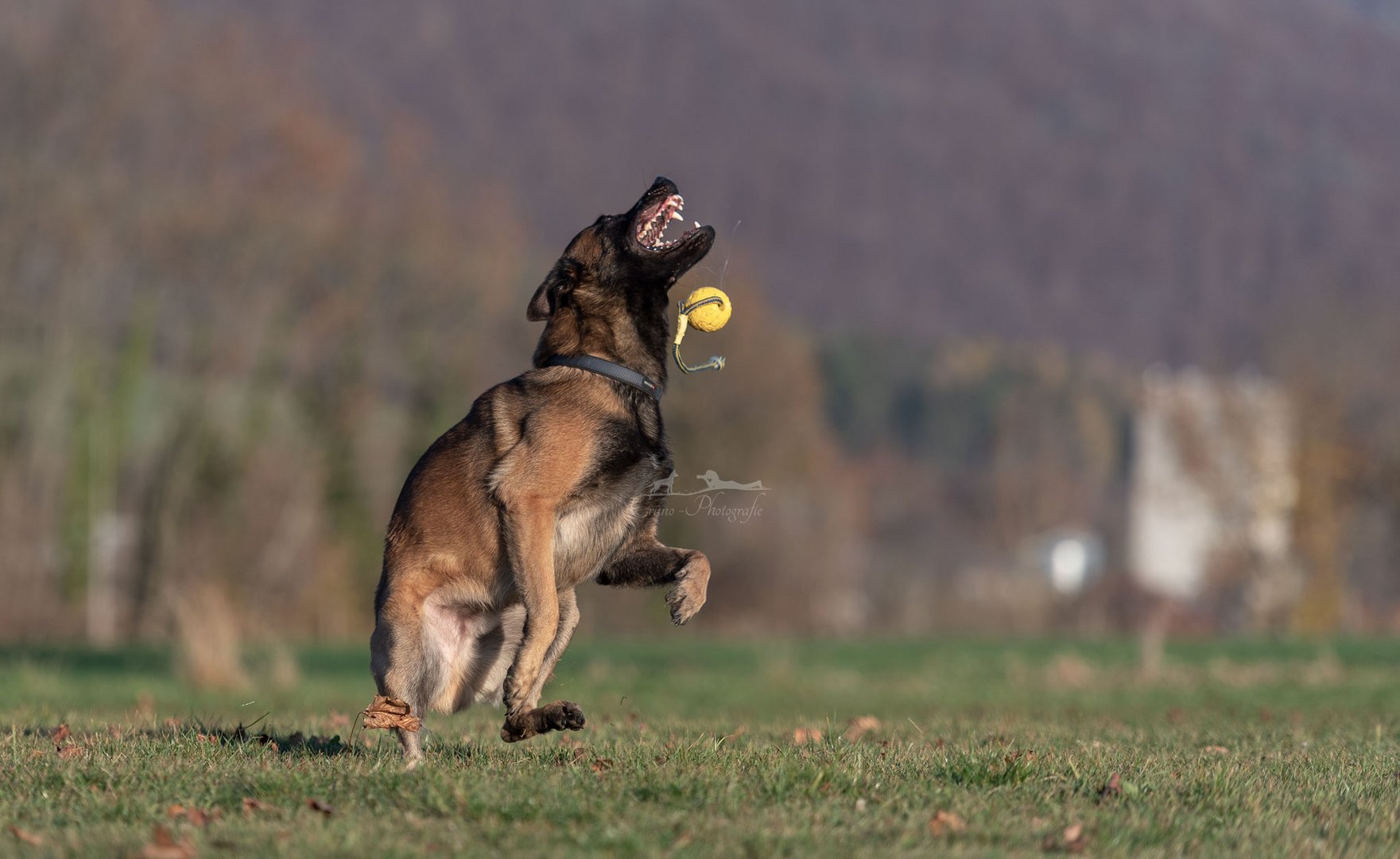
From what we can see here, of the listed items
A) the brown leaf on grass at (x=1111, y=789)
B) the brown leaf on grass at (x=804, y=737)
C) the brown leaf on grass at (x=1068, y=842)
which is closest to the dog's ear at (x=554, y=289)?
the brown leaf on grass at (x=804, y=737)

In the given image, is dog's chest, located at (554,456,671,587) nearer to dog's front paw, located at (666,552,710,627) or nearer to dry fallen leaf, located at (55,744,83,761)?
dog's front paw, located at (666,552,710,627)

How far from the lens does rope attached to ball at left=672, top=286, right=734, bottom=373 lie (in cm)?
745

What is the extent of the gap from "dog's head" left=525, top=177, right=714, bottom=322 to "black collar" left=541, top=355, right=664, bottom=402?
28 centimetres

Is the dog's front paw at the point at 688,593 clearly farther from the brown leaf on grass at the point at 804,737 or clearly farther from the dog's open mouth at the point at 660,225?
the dog's open mouth at the point at 660,225

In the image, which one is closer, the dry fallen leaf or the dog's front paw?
the dry fallen leaf

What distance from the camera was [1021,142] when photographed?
168500mm

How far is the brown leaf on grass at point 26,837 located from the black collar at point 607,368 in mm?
2988

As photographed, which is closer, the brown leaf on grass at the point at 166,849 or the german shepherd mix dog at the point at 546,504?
the brown leaf on grass at the point at 166,849

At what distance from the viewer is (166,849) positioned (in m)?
4.49

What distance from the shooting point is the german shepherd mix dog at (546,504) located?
21.1ft

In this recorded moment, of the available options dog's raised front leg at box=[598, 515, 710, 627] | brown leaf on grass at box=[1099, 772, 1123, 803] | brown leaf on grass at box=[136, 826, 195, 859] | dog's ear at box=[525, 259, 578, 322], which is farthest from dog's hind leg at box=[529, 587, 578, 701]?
brown leaf on grass at box=[1099, 772, 1123, 803]

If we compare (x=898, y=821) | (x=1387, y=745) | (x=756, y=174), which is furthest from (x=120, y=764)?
(x=756, y=174)

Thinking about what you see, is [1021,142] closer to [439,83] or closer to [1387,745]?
[439,83]

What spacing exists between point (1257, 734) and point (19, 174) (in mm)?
32333
